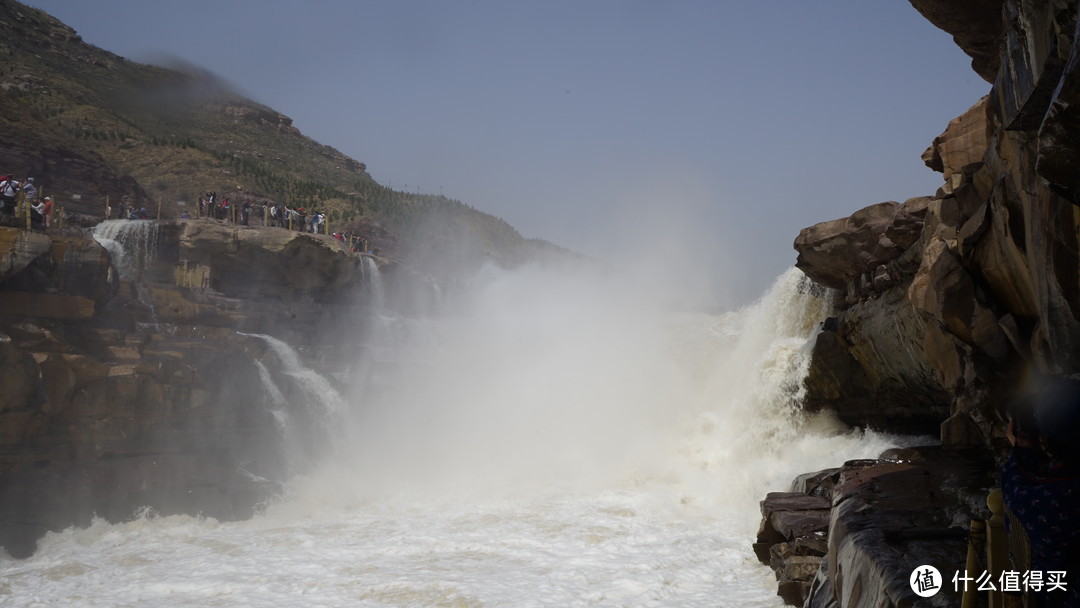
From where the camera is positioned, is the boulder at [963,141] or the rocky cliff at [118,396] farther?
the rocky cliff at [118,396]

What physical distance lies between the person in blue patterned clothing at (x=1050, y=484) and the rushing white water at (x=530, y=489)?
5.95m

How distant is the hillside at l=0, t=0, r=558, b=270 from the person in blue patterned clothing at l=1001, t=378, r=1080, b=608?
3381 cm

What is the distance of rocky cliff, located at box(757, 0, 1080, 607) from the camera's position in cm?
464

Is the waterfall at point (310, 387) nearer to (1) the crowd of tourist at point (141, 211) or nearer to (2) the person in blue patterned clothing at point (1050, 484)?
(1) the crowd of tourist at point (141, 211)

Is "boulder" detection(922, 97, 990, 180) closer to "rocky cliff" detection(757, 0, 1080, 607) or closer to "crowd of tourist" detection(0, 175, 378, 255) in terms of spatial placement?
"rocky cliff" detection(757, 0, 1080, 607)

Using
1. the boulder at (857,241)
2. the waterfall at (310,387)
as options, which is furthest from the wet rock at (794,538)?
the waterfall at (310,387)

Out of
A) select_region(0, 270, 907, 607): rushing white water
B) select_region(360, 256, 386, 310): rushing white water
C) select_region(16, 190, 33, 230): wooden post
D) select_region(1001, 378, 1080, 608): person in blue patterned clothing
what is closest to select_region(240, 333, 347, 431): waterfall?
select_region(0, 270, 907, 607): rushing white water

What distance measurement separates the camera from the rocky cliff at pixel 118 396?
1482cm

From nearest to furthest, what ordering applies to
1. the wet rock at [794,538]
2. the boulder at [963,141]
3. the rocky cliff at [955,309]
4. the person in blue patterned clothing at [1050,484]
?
1. the person in blue patterned clothing at [1050,484]
2. the rocky cliff at [955,309]
3. the wet rock at [794,538]
4. the boulder at [963,141]

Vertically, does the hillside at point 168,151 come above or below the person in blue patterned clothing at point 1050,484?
above

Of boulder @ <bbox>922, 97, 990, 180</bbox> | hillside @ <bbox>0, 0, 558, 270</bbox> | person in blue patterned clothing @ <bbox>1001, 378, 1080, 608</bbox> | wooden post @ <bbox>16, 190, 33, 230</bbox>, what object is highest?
hillside @ <bbox>0, 0, 558, 270</bbox>

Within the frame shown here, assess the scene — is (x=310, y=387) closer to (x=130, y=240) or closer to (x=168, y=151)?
(x=130, y=240)

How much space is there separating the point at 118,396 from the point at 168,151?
1303 inches

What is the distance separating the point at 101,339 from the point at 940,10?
16380mm
